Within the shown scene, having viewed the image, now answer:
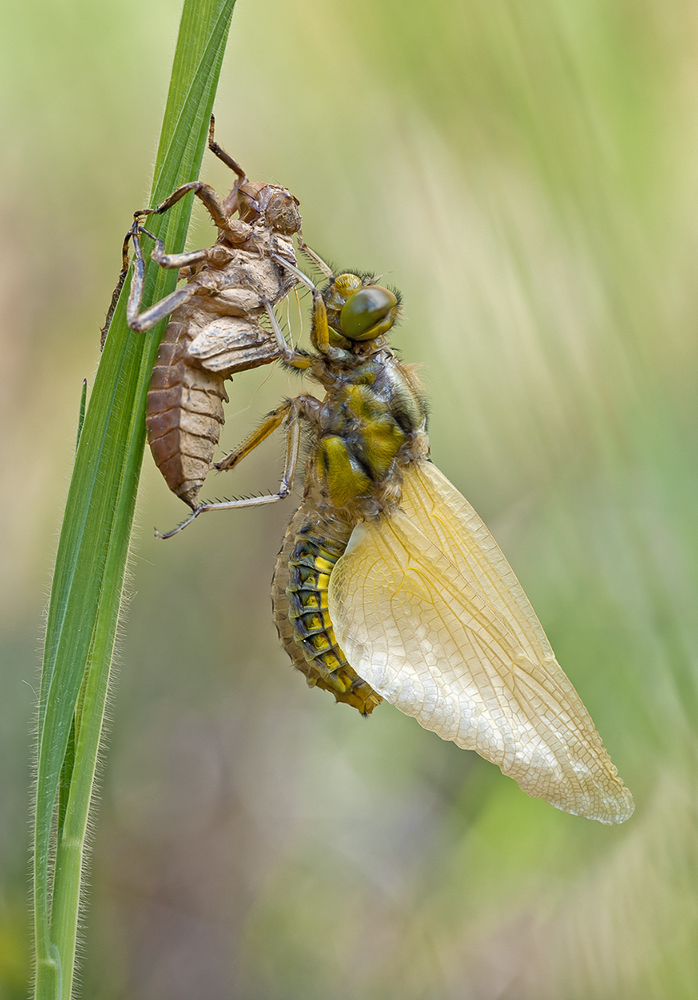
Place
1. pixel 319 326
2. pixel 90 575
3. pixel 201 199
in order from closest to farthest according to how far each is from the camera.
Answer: pixel 90 575 → pixel 201 199 → pixel 319 326

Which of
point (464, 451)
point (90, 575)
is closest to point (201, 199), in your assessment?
point (90, 575)

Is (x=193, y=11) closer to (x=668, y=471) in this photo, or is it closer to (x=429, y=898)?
(x=668, y=471)

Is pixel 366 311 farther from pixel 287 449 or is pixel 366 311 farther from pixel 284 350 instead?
pixel 287 449

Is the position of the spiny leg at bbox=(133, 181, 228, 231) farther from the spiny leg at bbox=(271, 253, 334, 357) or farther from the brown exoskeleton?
the spiny leg at bbox=(271, 253, 334, 357)

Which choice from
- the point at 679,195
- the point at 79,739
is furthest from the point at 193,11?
the point at 679,195

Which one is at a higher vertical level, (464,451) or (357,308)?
(357,308)

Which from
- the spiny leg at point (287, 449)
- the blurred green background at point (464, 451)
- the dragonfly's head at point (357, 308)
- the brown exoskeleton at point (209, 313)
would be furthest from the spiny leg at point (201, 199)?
the blurred green background at point (464, 451)

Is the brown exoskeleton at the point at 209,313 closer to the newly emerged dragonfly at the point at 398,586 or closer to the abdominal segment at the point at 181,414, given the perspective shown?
the abdominal segment at the point at 181,414
